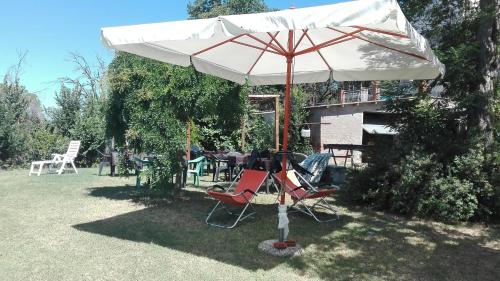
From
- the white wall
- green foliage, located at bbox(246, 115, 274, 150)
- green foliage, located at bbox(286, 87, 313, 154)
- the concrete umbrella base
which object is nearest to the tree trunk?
the concrete umbrella base

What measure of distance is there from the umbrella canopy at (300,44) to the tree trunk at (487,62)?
184 cm

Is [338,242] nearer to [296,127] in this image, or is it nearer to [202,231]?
[202,231]

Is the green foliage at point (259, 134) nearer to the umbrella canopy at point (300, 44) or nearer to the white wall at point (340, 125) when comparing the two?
the white wall at point (340, 125)

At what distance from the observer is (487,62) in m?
6.98

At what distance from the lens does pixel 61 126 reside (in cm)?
1700

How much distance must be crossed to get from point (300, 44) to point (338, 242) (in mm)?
3103

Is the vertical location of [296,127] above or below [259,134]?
above

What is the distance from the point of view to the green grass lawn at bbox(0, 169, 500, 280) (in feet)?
13.7

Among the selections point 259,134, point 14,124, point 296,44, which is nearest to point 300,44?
point 296,44

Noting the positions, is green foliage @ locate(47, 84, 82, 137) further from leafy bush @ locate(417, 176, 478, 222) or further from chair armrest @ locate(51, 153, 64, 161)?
leafy bush @ locate(417, 176, 478, 222)

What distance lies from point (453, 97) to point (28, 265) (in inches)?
Answer: 276

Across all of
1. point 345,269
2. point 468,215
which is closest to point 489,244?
point 468,215

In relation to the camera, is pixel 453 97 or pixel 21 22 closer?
pixel 453 97

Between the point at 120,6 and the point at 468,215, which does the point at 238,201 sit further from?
the point at 120,6
